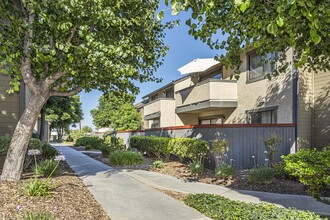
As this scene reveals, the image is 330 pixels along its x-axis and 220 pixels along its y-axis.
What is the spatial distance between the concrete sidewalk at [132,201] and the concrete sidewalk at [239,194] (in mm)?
600

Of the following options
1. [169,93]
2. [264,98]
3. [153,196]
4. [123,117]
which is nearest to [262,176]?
[153,196]

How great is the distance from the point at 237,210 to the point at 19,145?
5650mm

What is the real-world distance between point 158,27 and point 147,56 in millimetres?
1166

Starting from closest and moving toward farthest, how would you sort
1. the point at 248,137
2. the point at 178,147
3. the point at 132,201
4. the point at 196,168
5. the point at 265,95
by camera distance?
1. the point at 132,201
2. the point at 196,168
3. the point at 248,137
4. the point at 178,147
5. the point at 265,95

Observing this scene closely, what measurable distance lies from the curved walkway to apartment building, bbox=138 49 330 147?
5383mm

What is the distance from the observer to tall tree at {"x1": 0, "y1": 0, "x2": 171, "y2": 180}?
239 inches

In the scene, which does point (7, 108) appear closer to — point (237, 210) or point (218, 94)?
point (218, 94)

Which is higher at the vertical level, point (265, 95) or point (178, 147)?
point (265, 95)

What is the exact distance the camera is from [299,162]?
5.66m

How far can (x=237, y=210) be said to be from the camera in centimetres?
507

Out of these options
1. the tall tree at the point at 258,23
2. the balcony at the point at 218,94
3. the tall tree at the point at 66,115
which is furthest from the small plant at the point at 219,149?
the tall tree at the point at 66,115

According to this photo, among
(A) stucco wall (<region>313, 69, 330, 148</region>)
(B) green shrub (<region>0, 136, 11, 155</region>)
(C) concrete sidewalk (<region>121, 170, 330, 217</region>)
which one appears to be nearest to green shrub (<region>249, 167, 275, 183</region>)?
(C) concrete sidewalk (<region>121, 170, 330, 217</region>)

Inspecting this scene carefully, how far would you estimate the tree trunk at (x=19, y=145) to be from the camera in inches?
269

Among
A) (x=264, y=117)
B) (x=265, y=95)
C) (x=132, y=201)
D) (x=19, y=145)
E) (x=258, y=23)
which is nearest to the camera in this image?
(x=258, y=23)
